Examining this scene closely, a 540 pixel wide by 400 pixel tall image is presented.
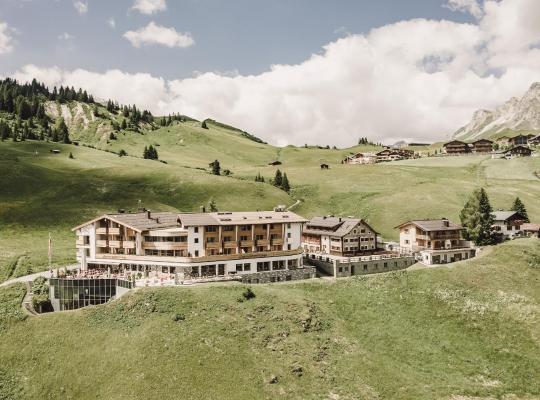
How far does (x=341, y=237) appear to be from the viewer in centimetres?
9944

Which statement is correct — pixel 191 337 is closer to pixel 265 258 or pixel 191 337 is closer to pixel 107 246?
pixel 265 258

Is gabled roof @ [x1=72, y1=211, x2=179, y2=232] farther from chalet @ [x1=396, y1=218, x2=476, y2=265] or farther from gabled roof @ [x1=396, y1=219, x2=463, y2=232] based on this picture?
gabled roof @ [x1=396, y1=219, x2=463, y2=232]

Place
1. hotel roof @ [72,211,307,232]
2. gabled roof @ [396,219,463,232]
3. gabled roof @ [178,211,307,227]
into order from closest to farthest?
gabled roof @ [178,211,307,227] < hotel roof @ [72,211,307,232] < gabled roof @ [396,219,463,232]

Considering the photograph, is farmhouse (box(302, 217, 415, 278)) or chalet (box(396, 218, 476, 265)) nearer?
farmhouse (box(302, 217, 415, 278))

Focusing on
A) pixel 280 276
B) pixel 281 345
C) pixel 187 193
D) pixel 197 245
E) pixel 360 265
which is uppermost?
pixel 187 193

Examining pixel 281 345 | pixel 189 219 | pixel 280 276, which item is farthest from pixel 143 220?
pixel 281 345

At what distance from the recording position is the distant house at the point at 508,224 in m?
117

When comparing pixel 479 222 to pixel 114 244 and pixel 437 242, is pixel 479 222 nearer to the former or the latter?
pixel 437 242

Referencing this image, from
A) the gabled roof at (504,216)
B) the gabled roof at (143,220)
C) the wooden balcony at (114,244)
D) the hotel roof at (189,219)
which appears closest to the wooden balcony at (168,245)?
the hotel roof at (189,219)

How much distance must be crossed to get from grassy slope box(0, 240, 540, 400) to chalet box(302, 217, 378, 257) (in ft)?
70.1

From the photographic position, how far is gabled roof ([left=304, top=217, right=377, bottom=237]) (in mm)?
102000

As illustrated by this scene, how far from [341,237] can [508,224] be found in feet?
159

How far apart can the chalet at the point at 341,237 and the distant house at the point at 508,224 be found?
35982mm

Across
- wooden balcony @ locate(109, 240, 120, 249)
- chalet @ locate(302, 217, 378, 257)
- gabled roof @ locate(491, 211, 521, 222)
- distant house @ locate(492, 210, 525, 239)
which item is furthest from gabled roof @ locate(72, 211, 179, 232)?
distant house @ locate(492, 210, 525, 239)
